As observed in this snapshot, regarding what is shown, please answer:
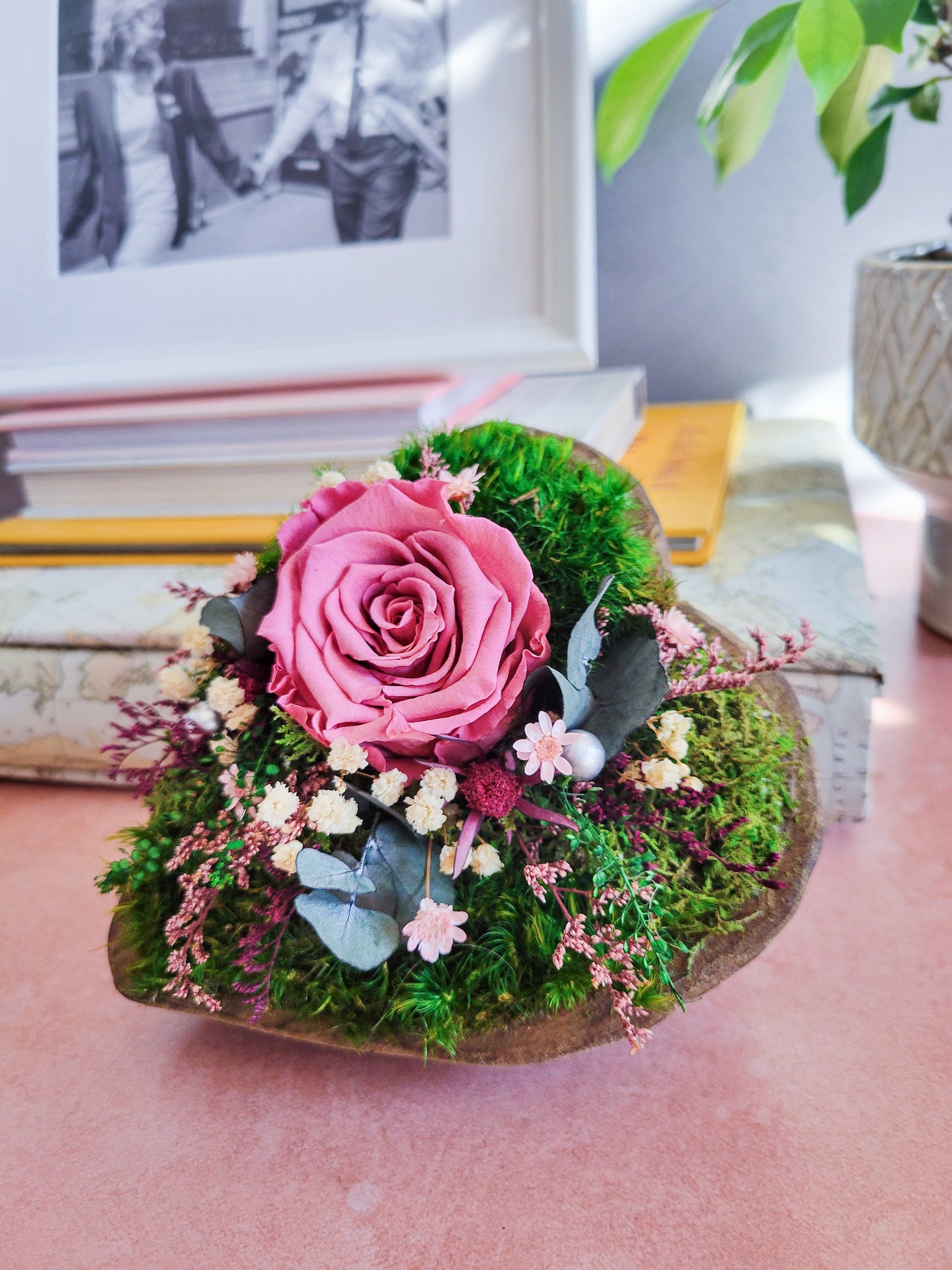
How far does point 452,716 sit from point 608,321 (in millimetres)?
934

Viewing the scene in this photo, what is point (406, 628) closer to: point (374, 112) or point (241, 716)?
point (241, 716)

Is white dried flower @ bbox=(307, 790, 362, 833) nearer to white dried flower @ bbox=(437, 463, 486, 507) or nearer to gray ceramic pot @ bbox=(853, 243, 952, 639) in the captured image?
white dried flower @ bbox=(437, 463, 486, 507)

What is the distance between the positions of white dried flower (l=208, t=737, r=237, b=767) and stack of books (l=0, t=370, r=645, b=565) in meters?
0.29

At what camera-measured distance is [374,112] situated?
2.11ft

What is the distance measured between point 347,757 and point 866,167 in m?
0.63

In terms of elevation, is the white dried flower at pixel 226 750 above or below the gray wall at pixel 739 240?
below

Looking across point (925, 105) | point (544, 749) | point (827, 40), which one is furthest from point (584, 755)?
point (925, 105)

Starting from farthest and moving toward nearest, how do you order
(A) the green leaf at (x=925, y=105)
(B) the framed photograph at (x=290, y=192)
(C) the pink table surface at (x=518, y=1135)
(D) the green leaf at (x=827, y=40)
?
1. (A) the green leaf at (x=925, y=105)
2. (B) the framed photograph at (x=290, y=192)
3. (D) the green leaf at (x=827, y=40)
4. (C) the pink table surface at (x=518, y=1135)

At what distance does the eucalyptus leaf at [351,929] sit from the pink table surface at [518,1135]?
0.08m

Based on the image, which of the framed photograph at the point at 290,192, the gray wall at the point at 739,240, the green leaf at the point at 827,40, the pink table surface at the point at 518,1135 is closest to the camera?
the pink table surface at the point at 518,1135

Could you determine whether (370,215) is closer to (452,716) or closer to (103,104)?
(103,104)

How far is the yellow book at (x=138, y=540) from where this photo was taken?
0.66 m

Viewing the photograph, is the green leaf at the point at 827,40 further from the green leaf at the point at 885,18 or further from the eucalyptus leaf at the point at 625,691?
the eucalyptus leaf at the point at 625,691

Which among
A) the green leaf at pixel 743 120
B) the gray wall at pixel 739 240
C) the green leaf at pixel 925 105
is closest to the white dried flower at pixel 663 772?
the green leaf at pixel 743 120
